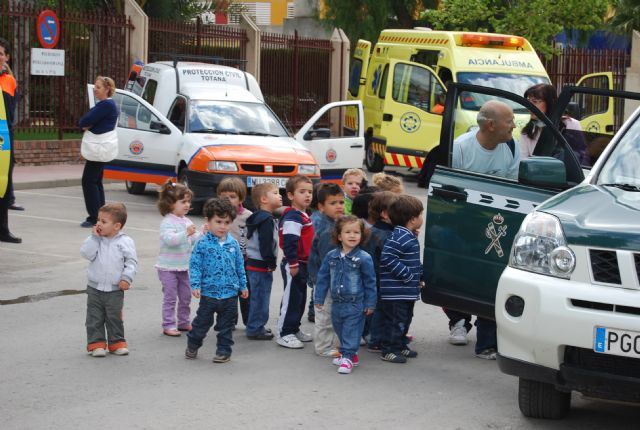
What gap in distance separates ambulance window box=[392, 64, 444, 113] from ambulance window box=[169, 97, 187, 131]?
18.3 ft

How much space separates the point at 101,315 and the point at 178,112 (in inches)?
353

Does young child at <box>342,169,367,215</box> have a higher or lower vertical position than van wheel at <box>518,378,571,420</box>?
higher

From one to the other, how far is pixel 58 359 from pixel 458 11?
927 inches

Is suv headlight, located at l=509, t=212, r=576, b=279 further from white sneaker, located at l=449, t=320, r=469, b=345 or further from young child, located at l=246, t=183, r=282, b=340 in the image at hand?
young child, located at l=246, t=183, r=282, b=340

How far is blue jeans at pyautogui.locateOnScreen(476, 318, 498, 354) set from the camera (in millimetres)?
8141

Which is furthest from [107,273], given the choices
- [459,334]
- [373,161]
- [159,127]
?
[373,161]

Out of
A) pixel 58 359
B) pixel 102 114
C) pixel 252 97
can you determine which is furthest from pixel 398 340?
pixel 252 97

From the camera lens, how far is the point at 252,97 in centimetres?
1719

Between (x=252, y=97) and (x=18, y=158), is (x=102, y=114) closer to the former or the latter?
(x=252, y=97)

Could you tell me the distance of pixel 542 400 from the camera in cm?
638

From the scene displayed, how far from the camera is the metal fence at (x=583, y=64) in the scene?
2952 centimetres

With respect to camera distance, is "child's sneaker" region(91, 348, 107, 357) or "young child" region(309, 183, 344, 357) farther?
"young child" region(309, 183, 344, 357)

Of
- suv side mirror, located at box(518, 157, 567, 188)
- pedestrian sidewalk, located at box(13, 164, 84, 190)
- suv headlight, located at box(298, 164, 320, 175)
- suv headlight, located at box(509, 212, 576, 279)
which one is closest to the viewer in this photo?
suv headlight, located at box(509, 212, 576, 279)

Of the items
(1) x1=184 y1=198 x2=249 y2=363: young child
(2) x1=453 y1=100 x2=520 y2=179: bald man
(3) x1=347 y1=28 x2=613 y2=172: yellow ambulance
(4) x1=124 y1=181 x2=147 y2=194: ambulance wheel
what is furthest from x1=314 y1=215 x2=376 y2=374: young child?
(3) x1=347 y1=28 x2=613 y2=172: yellow ambulance
